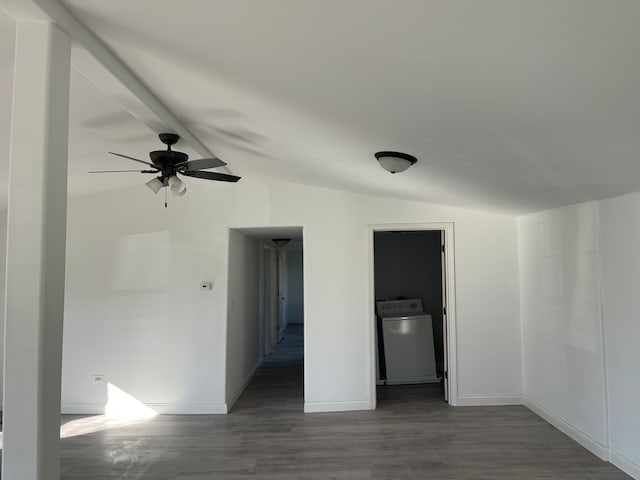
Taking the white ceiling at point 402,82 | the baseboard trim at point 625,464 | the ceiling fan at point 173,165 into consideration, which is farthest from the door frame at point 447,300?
the ceiling fan at point 173,165

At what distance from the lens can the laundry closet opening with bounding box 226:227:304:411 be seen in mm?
4832

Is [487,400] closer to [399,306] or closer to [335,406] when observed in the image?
[335,406]

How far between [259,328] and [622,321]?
5091 mm

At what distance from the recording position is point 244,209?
4.68 meters

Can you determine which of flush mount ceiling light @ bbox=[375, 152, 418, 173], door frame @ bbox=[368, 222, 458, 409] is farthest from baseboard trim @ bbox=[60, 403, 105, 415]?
flush mount ceiling light @ bbox=[375, 152, 418, 173]

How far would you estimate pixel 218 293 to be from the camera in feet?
15.0

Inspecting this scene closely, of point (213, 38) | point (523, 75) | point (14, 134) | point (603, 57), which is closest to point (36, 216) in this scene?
point (14, 134)

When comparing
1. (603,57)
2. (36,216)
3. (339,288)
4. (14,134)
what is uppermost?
(603,57)

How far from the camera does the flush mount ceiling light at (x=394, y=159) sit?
8.98ft

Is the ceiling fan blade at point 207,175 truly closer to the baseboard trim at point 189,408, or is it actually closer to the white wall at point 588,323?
the baseboard trim at point 189,408

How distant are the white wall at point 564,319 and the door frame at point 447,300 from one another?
29.4 inches

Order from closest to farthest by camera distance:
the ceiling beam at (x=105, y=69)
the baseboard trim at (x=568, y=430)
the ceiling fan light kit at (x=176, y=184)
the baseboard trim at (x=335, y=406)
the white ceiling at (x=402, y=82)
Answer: the white ceiling at (x=402, y=82)
the ceiling beam at (x=105, y=69)
the ceiling fan light kit at (x=176, y=184)
the baseboard trim at (x=568, y=430)
the baseboard trim at (x=335, y=406)

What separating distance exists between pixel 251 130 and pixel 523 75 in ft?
6.14

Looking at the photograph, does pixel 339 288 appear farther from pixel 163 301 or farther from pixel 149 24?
pixel 149 24
